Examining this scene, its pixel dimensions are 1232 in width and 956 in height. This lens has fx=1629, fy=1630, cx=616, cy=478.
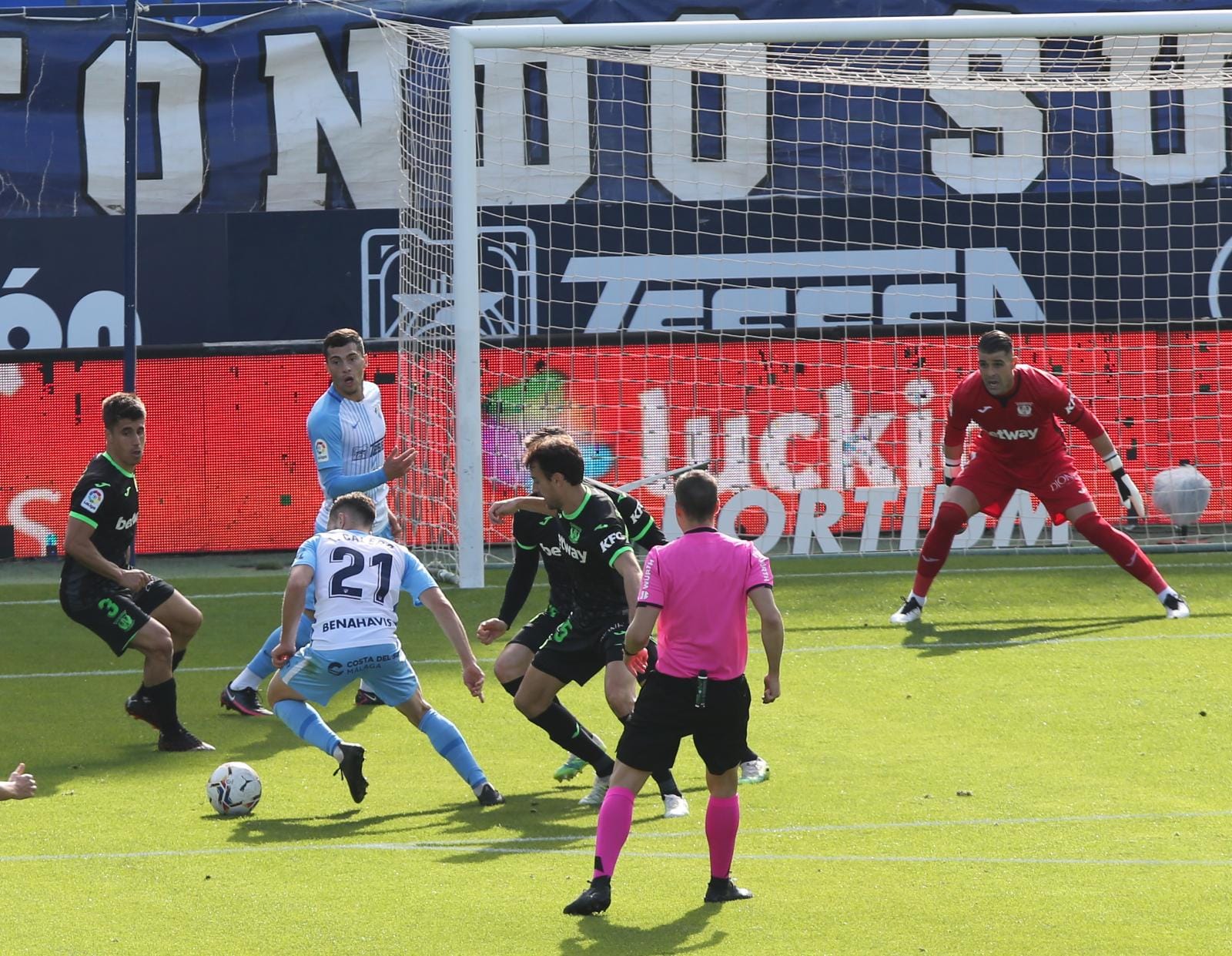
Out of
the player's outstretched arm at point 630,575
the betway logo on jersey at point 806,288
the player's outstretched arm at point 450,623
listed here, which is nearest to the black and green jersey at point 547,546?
the player's outstretched arm at point 450,623

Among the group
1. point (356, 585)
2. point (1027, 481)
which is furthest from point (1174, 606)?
Answer: point (356, 585)

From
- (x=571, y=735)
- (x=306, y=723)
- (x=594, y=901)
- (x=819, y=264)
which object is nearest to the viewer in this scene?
(x=594, y=901)

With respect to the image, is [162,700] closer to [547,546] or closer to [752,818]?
[547,546]

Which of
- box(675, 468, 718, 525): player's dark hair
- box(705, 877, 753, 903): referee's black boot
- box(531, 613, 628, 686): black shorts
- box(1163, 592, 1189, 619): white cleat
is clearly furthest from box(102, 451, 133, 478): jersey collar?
box(1163, 592, 1189, 619): white cleat

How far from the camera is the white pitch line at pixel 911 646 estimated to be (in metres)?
10.8

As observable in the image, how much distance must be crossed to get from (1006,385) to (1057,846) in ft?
17.1

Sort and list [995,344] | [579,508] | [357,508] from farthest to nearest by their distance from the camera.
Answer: [995,344] → [357,508] → [579,508]

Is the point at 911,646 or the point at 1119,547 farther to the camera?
the point at 1119,547

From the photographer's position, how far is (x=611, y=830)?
5574 mm

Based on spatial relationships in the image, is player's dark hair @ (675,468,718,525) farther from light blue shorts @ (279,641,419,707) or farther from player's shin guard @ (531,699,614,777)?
light blue shorts @ (279,641,419,707)

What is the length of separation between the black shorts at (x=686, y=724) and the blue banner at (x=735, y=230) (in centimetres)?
1043

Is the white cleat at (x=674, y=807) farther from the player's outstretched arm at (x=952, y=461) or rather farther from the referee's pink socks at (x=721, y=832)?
the player's outstretched arm at (x=952, y=461)

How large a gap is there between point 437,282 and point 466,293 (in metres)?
1.69

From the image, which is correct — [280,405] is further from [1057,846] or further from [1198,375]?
[1057,846]
